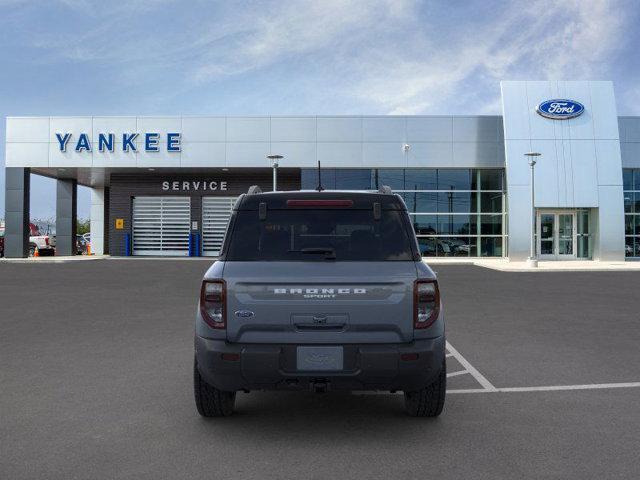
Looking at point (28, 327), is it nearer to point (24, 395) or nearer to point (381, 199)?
point (24, 395)

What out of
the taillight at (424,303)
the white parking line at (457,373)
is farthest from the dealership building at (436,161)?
the taillight at (424,303)

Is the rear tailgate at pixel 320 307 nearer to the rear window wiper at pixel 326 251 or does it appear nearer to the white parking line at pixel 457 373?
the rear window wiper at pixel 326 251

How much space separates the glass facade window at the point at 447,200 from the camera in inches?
1288

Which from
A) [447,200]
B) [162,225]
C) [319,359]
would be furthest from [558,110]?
[319,359]

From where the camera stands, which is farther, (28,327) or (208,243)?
(208,243)

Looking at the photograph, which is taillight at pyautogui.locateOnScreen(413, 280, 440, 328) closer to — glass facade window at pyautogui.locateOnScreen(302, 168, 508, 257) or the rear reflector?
the rear reflector

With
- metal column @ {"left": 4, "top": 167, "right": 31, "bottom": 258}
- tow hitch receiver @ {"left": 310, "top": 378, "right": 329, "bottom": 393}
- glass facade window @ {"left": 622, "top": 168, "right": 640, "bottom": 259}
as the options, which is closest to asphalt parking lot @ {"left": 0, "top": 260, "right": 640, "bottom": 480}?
tow hitch receiver @ {"left": 310, "top": 378, "right": 329, "bottom": 393}

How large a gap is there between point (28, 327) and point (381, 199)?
288 inches

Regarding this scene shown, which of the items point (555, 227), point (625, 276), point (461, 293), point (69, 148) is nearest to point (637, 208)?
point (555, 227)

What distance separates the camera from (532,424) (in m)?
4.73

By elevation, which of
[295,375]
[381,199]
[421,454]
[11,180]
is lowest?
[421,454]

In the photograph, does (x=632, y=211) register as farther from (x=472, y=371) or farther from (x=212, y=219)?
(x=472, y=371)

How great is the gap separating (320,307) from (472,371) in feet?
10.0

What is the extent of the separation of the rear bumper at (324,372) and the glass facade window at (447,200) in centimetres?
2850
